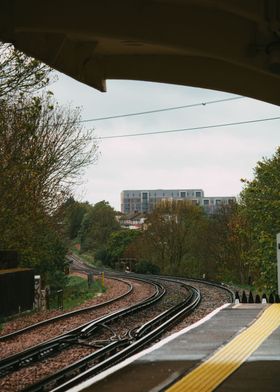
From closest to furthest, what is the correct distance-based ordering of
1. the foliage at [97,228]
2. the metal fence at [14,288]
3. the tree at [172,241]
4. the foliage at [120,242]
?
1. the metal fence at [14,288]
2. the tree at [172,241]
3. the foliage at [120,242]
4. the foliage at [97,228]

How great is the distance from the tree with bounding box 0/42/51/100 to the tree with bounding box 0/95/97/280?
16.9 inches

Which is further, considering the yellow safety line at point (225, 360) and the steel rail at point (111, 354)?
the steel rail at point (111, 354)

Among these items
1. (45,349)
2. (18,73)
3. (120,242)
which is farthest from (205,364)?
(120,242)

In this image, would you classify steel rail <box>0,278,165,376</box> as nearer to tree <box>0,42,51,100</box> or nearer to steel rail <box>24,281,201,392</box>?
steel rail <box>24,281,201,392</box>

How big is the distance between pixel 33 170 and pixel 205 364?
11.7 m

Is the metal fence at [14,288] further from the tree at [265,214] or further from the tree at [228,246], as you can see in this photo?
the tree at [228,246]

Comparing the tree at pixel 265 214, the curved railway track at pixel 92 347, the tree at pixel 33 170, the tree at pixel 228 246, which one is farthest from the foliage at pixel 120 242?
the curved railway track at pixel 92 347

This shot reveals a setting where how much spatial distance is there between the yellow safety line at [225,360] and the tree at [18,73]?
24.1 feet

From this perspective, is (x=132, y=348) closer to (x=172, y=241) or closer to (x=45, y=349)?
(x=45, y=349)

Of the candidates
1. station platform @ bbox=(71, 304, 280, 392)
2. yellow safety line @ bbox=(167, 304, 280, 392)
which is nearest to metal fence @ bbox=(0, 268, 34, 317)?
station platform @ bbox=(71, 304, 280, 392)

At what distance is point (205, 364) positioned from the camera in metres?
8.73

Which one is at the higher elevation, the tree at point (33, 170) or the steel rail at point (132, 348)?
the tree at point (33, 170)

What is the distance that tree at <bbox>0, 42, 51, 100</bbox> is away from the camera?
13.2 m

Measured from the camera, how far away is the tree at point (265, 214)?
1272 inches
